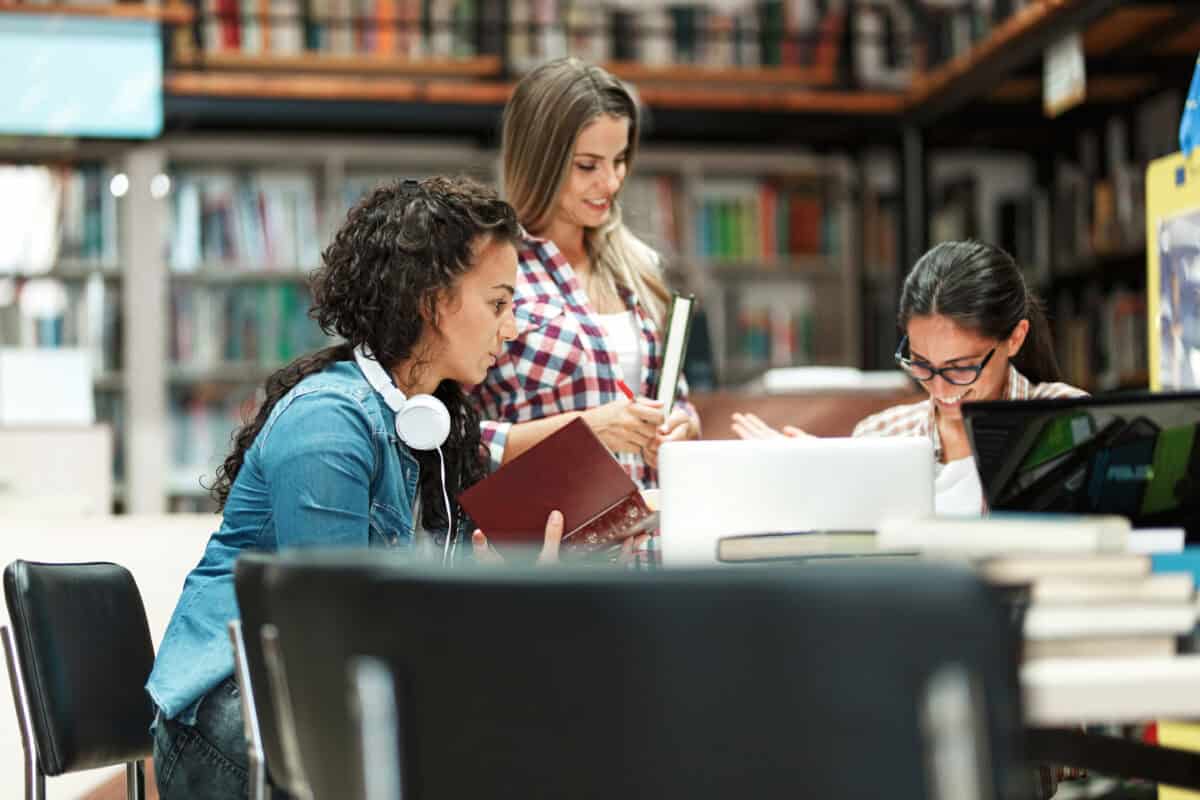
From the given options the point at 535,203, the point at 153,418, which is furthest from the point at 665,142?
the point at 535,203

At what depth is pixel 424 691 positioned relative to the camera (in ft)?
2.81

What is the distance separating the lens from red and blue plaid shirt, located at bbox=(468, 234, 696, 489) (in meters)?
2.25

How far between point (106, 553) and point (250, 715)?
1128 mm

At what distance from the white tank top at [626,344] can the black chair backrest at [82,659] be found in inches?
32.5

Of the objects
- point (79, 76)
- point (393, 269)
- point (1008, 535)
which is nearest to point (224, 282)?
point (79, 76)

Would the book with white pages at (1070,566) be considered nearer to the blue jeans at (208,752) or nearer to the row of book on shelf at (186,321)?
the blue jeans at (208,752)

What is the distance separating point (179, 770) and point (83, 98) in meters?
4.20

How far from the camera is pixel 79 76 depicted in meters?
5.25

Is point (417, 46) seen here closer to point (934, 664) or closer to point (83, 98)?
point (83, 98)

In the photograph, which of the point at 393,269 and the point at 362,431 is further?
the point at 393,269

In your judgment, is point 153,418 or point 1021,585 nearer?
point 1021,585

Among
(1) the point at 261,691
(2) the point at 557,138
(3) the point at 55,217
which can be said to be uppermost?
(3) the point at 55,217

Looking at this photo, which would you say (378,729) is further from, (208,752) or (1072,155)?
(1072,155)

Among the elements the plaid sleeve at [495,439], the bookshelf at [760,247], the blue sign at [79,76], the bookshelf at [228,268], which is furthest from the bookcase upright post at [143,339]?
the plaid sleeve at [495,439]
